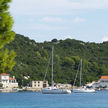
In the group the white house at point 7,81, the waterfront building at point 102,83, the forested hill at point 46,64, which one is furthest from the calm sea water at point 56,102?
the waterfront building at point 102,83

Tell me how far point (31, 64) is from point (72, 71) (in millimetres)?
16737

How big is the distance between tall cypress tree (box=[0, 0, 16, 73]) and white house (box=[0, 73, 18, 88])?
132556mm

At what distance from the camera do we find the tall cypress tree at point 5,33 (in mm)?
16484

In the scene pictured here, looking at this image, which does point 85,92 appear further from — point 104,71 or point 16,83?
point 104,71

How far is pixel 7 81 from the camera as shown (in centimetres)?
15438

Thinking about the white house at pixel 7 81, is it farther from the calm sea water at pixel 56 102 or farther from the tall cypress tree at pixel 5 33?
the tall cypress tree at pixel 5 33

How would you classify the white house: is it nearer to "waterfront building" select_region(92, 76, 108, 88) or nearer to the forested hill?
the forested hill

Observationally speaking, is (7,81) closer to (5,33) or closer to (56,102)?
(56,102)

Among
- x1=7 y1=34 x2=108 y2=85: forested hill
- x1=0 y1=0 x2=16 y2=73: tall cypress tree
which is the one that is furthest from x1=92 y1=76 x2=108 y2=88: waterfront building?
x1=0 y1=0 x2=16 y2=73: tall cypress tree

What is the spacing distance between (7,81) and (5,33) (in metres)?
139

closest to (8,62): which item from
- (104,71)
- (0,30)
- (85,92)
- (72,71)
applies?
(0,30)

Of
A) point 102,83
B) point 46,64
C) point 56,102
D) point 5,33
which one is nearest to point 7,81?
point 46,64

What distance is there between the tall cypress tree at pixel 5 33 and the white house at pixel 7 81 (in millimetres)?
132556

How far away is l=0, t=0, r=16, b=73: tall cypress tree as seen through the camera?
16.5 meters
